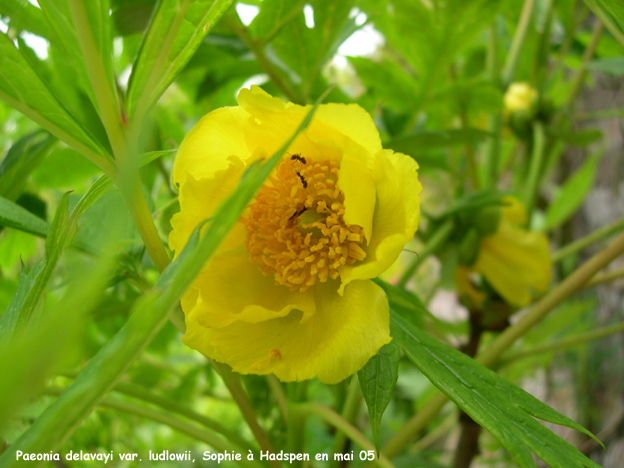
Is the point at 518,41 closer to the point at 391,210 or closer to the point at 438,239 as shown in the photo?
the point at 438,239

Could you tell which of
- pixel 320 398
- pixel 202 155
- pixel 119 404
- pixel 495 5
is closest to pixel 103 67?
pixel 202 155

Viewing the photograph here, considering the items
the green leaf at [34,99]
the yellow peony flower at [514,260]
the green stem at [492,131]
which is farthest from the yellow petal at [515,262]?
the green leaf at [34,99]

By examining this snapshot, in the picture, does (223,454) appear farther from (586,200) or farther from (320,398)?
(586,200)

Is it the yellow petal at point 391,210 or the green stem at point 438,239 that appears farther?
the green stem at point 438,239

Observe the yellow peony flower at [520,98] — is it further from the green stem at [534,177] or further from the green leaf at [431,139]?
the green leaf at [431,139]

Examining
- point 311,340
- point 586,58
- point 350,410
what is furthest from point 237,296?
point 586,58

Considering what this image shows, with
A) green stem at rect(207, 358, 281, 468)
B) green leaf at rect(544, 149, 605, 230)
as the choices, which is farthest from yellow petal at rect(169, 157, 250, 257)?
green leaf at rect(544, 149, 605, 230)

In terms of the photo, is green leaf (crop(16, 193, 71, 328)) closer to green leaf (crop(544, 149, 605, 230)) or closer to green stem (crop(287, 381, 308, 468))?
green stem (crop(287, 381, 308, 468))
